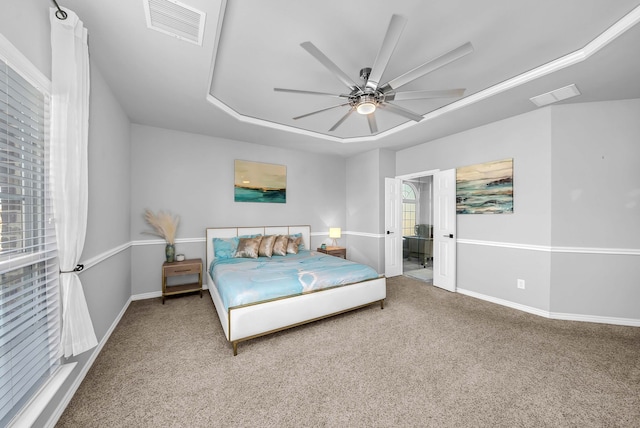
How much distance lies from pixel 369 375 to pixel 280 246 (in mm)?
2655

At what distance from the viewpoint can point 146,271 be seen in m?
3.77

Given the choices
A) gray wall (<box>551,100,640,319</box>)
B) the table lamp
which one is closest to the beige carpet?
gray wall (<box>551,100,640,319</box>)

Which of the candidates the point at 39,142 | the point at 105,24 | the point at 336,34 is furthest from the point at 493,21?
the point at 39,142

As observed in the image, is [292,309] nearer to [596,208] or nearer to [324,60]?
[324,60]

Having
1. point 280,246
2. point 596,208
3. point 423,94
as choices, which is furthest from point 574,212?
point 280,246

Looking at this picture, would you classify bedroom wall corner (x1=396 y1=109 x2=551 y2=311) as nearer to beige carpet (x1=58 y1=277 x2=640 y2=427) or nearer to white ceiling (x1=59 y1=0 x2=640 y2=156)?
white ceiling (x1=59 y1=0 x2=640 y2=156)

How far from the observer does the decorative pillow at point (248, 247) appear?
13.0 feet

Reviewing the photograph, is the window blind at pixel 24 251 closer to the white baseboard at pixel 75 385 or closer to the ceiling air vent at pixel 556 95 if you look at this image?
the white baseboard at pixel 75 385

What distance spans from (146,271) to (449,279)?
5.08 m

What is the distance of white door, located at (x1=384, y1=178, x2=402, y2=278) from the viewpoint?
5086 millimetres

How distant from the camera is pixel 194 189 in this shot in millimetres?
4129

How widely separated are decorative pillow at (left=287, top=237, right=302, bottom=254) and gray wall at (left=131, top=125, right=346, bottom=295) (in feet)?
2.02

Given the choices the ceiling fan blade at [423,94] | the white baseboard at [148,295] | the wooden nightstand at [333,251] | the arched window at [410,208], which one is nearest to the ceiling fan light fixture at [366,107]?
the ceiling fan blade at [423,94]

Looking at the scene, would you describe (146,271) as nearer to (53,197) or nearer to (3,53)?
(53,197)
